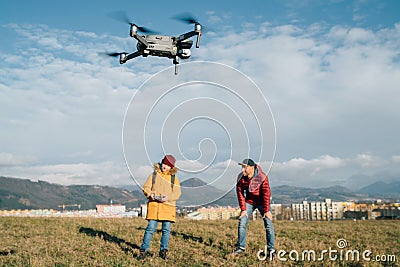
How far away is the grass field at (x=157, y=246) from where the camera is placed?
8.77m

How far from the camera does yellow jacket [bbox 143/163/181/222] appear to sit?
31.2 ft

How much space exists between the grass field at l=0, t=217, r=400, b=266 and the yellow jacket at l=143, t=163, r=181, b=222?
0.94 m

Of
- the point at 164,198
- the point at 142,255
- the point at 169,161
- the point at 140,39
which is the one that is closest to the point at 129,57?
the point at 140,39

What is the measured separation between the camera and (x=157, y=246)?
35.2 feet

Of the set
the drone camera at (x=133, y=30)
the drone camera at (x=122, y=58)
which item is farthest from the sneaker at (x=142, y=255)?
the drone camera at (x=122, y=58)

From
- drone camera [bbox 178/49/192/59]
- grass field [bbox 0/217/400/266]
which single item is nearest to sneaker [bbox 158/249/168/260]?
grass field [bbox 0/217/400/266]

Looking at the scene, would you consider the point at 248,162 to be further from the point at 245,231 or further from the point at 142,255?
the point at 142,255

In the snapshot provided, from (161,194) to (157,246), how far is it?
1998mm

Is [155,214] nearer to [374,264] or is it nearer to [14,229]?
[374,264]

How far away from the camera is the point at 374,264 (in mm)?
8352

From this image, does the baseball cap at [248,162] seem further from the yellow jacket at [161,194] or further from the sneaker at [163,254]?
the sneaker at [163,254]

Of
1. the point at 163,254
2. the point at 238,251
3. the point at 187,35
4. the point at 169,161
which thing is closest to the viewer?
the point at 163,254

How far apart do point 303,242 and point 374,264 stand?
3206mm

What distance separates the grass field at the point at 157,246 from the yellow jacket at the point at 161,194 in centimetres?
94
